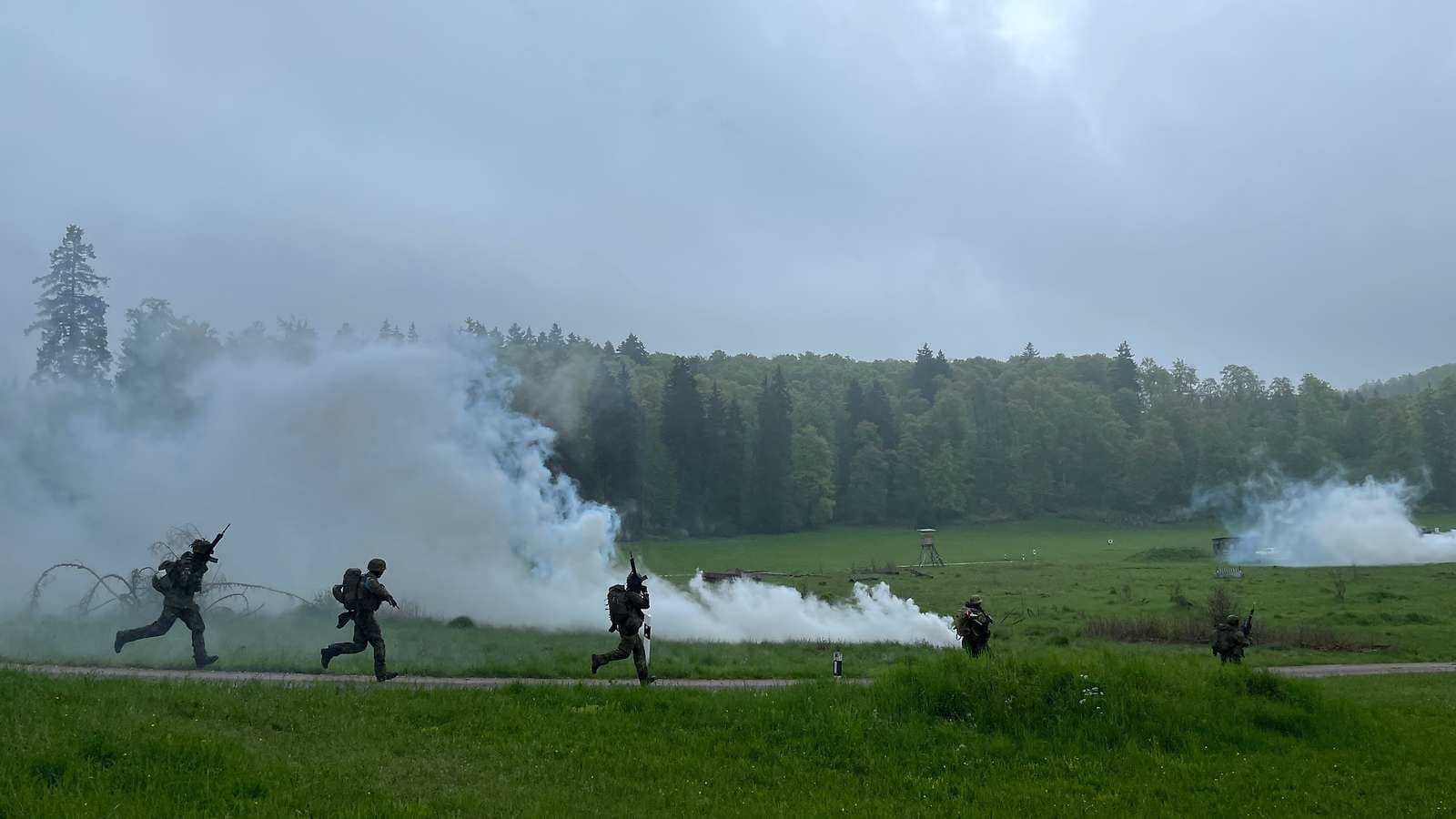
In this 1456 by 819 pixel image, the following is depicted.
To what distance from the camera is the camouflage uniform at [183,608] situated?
21.1 metres

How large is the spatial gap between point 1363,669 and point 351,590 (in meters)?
29.4

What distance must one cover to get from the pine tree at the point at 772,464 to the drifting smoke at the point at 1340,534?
46.0 metres

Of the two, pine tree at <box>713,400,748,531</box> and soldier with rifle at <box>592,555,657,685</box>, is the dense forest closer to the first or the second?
pine tree at <box>713,400,748,531</box>

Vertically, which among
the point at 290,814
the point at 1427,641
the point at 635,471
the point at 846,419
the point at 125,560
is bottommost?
the point at 1427,641

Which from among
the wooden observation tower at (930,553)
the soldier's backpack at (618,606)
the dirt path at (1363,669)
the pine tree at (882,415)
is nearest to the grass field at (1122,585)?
the dirt path at (1363,669)

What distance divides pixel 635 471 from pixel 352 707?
194 feet

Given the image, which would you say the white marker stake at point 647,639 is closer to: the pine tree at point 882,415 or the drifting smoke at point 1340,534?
the drifting smoke at point 1340,534

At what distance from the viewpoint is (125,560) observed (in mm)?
37969

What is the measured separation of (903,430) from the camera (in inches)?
5143

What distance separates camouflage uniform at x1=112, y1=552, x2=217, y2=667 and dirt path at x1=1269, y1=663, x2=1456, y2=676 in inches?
1119

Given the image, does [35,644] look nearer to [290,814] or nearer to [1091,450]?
[290,814]

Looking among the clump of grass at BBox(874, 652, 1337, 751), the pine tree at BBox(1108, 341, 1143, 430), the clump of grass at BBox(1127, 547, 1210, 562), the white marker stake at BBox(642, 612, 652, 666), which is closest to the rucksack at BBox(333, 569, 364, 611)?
the white marker stake at BBox(642, 612, 652, 666)

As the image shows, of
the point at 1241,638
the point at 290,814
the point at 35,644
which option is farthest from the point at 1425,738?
the point at 35,644

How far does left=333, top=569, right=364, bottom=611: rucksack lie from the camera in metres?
19.2
